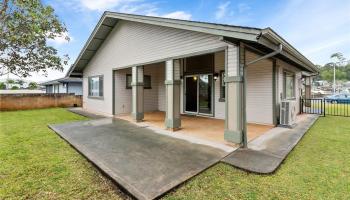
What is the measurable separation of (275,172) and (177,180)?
6.05 ft

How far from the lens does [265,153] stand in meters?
4.34

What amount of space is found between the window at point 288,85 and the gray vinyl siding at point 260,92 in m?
1.54

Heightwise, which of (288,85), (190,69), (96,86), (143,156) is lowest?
(143,156)

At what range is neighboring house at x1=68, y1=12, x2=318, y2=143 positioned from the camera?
4844 mm

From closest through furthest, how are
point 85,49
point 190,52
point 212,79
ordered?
1. point 190,52
2. point 212,79
3. point 85,49

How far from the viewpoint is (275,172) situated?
3486 millimetres

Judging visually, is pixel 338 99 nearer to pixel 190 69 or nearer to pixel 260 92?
pixel 260 92

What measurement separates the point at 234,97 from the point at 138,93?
473cm

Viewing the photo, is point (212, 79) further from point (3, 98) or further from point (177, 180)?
point (3, 98)

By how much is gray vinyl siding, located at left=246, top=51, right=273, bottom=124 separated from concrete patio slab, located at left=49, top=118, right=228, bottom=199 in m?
3.83

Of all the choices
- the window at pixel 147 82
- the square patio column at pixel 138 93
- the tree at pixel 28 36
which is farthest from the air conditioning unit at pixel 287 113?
the tree at pixel 28 36

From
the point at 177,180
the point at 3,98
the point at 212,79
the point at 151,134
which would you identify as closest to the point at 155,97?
the point at 212,79

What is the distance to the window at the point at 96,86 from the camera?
11.3 metres

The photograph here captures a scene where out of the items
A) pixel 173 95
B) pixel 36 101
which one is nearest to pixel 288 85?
pixel 173 95
